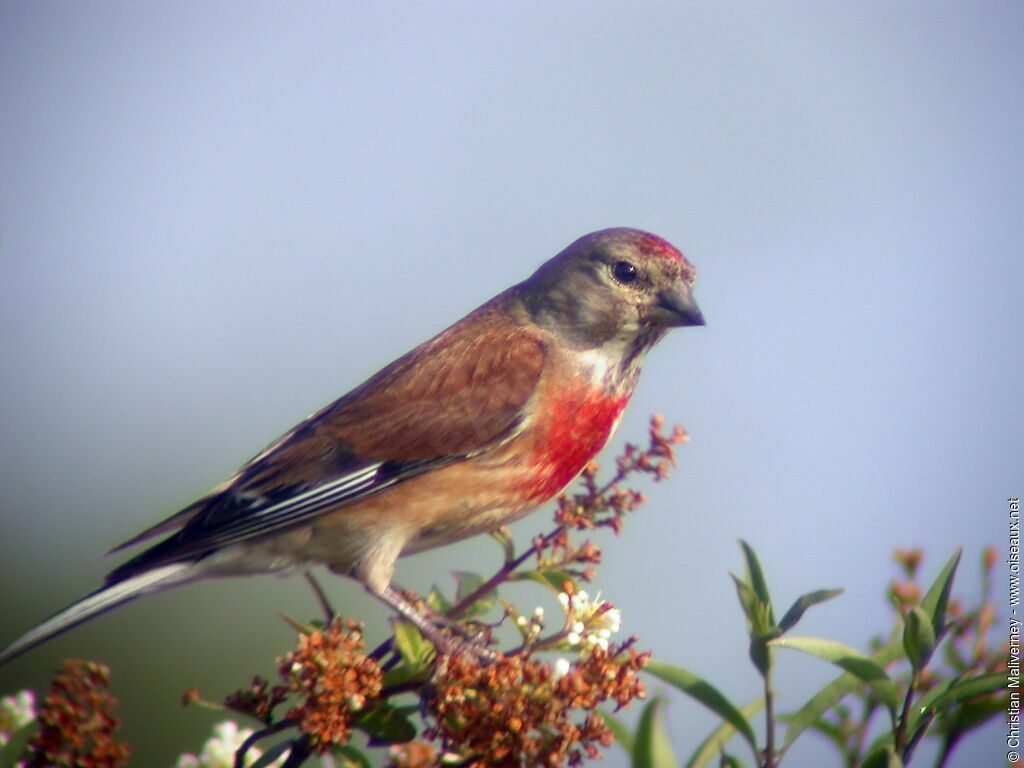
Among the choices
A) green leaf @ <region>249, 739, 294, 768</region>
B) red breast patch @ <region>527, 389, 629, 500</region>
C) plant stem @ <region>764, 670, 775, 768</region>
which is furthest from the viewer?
red breast patch @ <region>527, 389, 629, 500</region>

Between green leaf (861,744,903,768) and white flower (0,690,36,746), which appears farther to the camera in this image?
white flower (0,690,36,746)

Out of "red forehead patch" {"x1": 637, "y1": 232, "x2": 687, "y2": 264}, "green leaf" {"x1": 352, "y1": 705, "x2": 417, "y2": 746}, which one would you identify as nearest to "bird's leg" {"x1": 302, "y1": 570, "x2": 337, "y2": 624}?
"green leaf" {"x1": 352, "y1": 705, "x2": 417, "y2": 746}

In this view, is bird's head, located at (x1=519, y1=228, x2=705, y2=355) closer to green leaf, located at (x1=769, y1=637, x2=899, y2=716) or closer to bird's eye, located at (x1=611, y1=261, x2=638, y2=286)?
bird's eye, located at (x1=611, y1=261, x2=638, y2=286)

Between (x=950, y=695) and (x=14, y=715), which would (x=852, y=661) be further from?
(x=14, y=715)

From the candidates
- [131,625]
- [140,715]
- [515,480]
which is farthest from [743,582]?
[131,625]

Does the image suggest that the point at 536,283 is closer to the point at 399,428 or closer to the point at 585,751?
the point at 399,428

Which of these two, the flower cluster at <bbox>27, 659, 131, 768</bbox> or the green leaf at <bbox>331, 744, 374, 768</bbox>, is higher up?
the flower cluster at <bbox>27, 659, 131, 768</bbox>

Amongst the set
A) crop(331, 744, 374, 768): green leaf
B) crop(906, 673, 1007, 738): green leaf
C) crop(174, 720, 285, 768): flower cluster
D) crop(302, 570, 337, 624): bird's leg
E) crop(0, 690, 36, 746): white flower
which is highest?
crop(0, 690, 36, 746): white flower

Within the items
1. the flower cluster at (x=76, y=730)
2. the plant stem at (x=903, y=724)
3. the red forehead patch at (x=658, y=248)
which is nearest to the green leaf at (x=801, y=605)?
the plant stem at (x=903, y=724)
